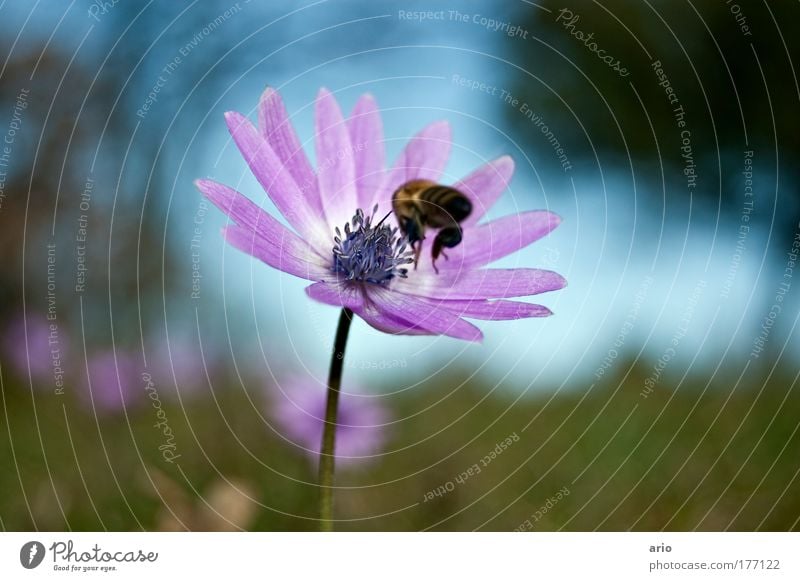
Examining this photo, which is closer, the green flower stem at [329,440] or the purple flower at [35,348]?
the green flower stem at [329,440]

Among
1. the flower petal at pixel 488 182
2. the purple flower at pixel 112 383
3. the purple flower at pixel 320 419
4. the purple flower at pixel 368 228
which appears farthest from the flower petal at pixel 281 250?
the purple flower at pixel 112 383

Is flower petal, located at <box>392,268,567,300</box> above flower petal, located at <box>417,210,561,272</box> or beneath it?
beneath

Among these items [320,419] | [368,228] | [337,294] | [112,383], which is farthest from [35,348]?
[337,294]

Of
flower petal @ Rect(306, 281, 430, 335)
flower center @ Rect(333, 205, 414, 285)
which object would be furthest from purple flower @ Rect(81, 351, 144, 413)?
flower petal @ Rect(306, 281, 430, 335)

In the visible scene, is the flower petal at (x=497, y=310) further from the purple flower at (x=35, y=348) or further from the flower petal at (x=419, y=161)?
the purple flower at (x=35, y=348)

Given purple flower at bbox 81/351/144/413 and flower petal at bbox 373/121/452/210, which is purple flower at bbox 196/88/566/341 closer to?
flower petal at bbox 373/121/452/210
